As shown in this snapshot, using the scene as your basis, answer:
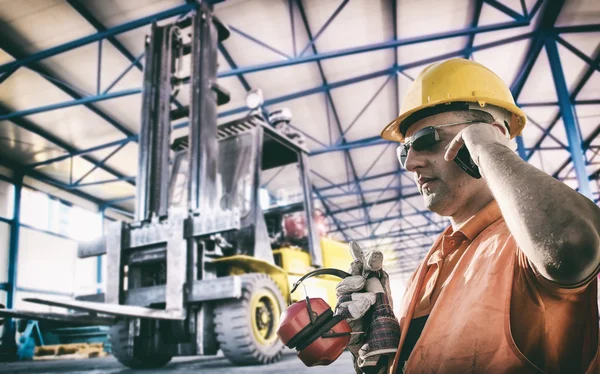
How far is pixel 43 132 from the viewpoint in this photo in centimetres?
1241

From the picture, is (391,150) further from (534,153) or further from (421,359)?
(421,359)

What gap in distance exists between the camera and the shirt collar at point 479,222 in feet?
3.68

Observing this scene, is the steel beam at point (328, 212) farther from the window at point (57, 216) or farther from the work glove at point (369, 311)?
the work glove at point (369, 311)

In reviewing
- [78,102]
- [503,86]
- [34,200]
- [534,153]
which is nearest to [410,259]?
[534,153]

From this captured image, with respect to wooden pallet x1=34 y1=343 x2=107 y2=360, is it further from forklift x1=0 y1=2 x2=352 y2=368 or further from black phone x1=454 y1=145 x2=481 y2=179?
black phone x1=454 y1=145 x2=481 y2=179

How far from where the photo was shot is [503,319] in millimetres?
872

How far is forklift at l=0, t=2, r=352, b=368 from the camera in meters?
3.88

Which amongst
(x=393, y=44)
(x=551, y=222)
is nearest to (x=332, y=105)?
(x=393, y=44)

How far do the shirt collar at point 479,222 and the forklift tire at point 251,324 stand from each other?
311 centimetres

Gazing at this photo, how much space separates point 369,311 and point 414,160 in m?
0.49

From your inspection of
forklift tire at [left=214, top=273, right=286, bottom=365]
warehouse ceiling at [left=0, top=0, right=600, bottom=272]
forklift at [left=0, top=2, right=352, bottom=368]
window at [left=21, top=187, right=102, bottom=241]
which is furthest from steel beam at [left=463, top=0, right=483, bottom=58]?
window at [left=21, top=187, right=102, bottom=241]

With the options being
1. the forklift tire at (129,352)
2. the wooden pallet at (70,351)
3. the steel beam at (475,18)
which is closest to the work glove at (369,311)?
the forklift tire at (129,352)

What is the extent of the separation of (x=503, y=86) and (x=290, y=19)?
7.57m

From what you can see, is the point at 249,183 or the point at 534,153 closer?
the point at 249,183
